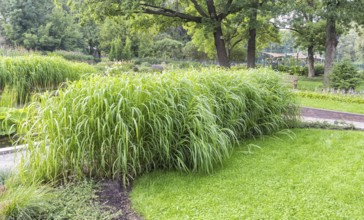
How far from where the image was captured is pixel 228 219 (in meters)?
2.05

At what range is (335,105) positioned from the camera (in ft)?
25.1

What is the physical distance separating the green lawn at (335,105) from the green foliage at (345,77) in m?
1.84

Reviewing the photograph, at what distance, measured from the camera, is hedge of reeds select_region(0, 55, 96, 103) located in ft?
18.6

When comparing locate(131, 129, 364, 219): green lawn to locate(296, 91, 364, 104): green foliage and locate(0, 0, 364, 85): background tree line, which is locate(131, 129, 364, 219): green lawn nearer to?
locate(296, 91, 364, 104): green foliage

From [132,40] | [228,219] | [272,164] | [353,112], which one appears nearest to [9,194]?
[228,219]

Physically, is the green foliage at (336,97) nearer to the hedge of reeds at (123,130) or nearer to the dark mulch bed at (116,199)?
the hedge of reeds at (123,130)

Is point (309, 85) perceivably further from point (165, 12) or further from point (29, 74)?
point (29, 74)

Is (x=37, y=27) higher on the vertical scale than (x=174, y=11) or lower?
higher

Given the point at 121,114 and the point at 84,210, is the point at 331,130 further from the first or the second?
the point at 84,210

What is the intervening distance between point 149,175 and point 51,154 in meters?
0.92

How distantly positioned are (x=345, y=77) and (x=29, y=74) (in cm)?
1002

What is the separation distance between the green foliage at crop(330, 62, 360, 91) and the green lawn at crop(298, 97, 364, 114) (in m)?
1.84

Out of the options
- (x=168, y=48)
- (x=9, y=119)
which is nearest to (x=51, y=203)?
(x=9, y=119)

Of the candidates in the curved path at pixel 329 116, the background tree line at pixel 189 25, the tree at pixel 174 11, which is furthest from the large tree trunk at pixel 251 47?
the curved path at pixel 329 116
